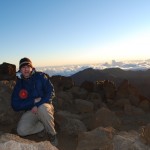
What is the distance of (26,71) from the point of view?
32.8 feet

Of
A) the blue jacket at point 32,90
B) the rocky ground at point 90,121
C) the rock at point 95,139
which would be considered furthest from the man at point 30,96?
the rock at point 95,139

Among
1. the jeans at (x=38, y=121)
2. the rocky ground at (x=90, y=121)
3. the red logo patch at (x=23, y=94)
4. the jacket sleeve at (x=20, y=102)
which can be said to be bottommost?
the rocky ground at (x=90, y=121)

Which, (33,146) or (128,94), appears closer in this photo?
(33,146)

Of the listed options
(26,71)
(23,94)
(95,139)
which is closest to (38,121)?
(23,94)

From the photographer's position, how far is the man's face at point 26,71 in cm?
988

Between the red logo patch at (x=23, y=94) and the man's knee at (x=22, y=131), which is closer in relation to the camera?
the man's knee at (x=22, y=131)

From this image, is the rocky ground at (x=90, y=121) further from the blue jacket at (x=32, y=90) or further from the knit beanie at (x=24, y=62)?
the knit beanie at (x=24, y=62)

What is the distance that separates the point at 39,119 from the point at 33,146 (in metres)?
4.20

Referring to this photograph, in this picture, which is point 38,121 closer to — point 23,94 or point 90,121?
point 23,94

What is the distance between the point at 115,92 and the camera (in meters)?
24.7

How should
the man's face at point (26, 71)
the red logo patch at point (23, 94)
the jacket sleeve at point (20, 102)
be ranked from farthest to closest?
1. the red logo patch at point (23, 94)
2. the jacket sleeve at point (20, 102)
3. the man's face at point (26, 71)

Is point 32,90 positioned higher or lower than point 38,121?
higher

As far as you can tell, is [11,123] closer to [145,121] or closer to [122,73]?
[145,121]

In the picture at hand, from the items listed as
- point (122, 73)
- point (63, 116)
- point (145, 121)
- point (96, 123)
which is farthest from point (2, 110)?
point (122, 73)
